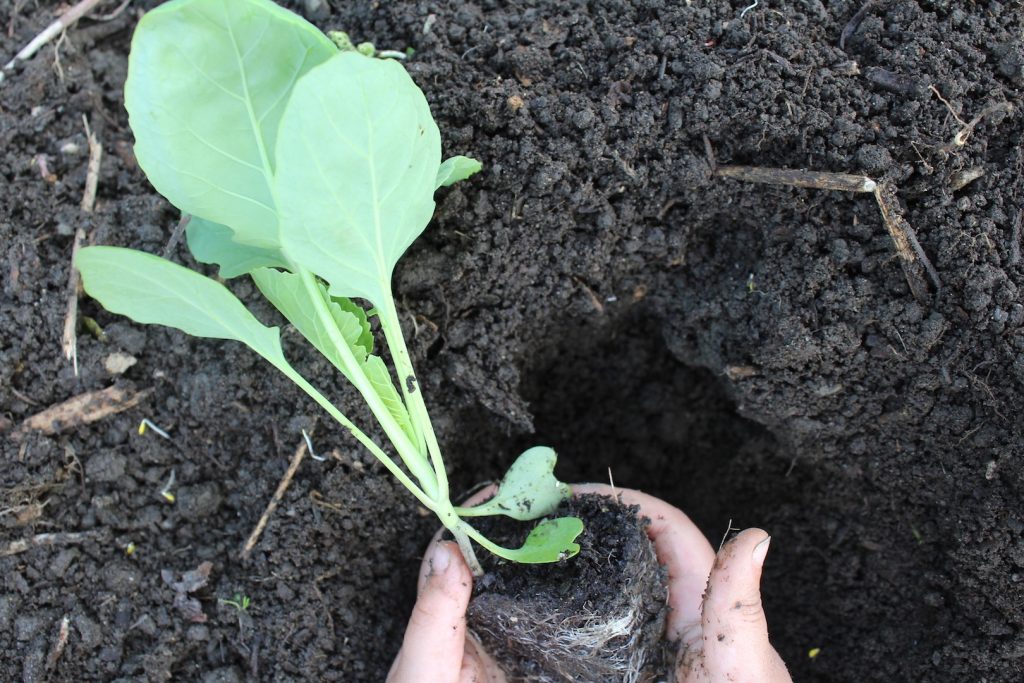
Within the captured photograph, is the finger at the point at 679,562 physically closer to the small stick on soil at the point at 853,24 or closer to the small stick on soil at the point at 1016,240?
the small stick on soil at the point at 1016,240

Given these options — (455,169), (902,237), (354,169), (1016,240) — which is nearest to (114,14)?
(455,169)

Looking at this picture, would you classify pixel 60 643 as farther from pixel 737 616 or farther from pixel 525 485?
pixel 737 616

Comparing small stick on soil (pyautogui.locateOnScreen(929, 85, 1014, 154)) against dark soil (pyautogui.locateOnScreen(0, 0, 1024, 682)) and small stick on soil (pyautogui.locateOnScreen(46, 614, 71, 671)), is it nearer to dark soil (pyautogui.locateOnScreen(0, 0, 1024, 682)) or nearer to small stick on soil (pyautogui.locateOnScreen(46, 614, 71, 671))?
dark soil (pyautogui.locateOnScreen(0, 0, 1024, 682))

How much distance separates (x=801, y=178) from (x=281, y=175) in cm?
92

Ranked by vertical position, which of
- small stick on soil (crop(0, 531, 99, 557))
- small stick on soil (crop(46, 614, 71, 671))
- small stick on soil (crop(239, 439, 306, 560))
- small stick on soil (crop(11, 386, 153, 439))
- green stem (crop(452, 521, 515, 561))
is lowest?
small stick on soil (crop(46, 614, 71, 671))

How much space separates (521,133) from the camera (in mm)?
1466

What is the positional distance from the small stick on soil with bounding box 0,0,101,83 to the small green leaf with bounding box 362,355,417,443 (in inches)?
41.0

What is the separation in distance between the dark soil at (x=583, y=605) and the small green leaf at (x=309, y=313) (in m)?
0.47

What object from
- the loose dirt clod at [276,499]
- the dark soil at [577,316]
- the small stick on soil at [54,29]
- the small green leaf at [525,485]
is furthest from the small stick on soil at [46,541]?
the small stick on soil at [54,29]

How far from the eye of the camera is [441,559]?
1.47m

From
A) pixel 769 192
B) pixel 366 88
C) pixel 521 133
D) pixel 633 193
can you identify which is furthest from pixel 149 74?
pixel 769 192

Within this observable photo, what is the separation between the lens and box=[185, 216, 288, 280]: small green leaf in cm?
131

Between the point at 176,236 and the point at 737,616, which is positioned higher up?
the point at 176,236

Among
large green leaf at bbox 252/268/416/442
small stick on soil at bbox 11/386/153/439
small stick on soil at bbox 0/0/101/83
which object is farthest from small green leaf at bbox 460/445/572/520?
small stick on soil at bbox 0/0/101/83
